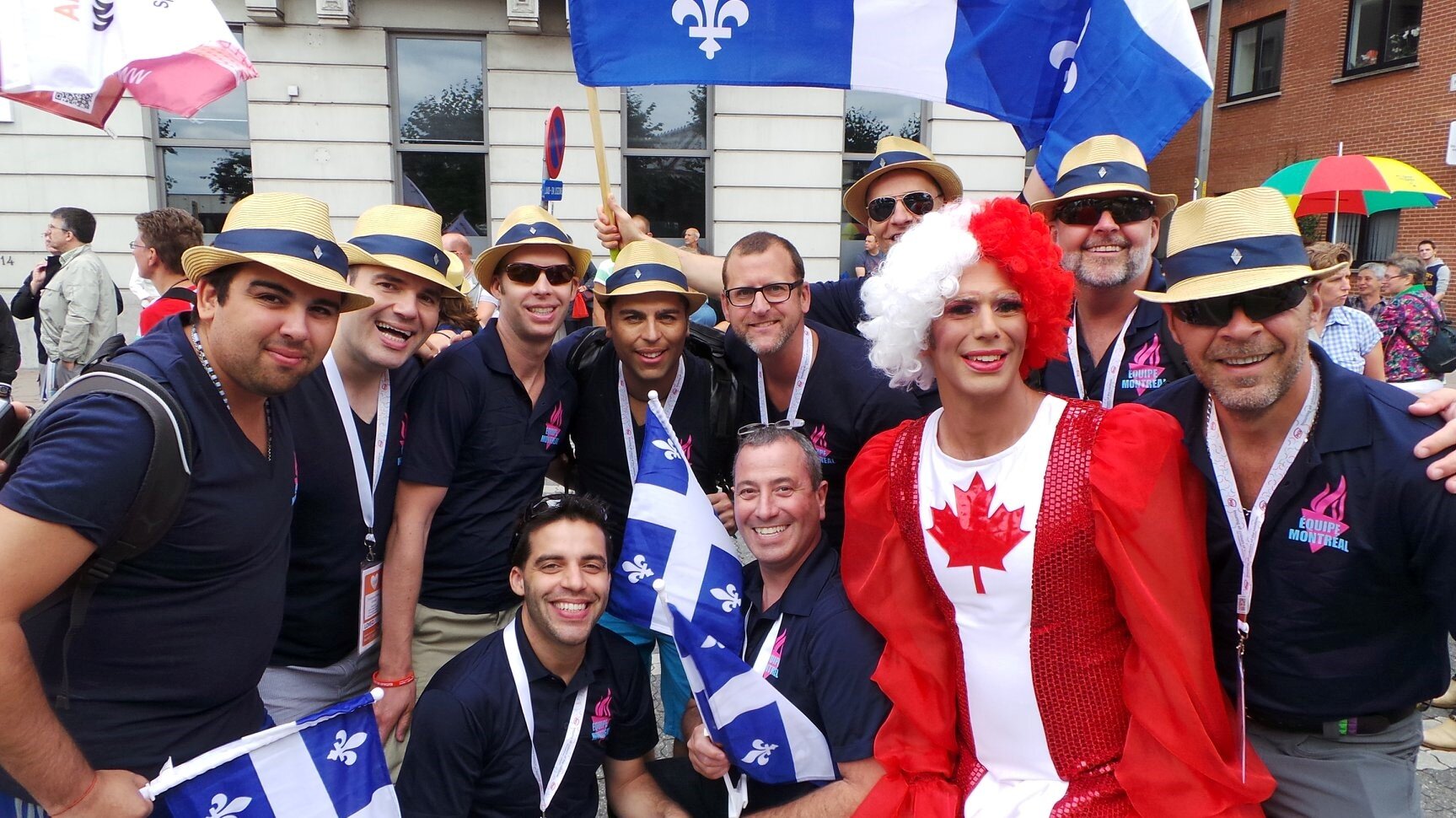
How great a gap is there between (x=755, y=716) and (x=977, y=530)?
0.93 metres

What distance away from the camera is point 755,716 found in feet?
8.96

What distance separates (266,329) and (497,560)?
4.22 feet

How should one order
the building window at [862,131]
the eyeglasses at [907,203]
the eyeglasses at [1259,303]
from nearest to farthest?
the eyeglasses at [1259,303], the eyeglasses at [907,203], the building window at [862,131]

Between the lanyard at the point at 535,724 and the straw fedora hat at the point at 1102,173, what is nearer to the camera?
the lanyard at the point at 535,724

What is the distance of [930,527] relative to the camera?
7.95 ft

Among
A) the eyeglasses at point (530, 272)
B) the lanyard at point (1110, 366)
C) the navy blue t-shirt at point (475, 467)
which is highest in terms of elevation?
the eyeglasses at point (530, 272)

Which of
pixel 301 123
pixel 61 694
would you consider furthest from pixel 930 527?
pixel 301 123

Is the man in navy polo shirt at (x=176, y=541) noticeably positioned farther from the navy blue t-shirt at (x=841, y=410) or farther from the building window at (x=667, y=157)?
the building window at (x=667, y=157)

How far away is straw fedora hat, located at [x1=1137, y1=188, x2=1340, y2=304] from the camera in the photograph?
213 cm

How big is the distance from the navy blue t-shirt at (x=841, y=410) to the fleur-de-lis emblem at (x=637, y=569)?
71 cm

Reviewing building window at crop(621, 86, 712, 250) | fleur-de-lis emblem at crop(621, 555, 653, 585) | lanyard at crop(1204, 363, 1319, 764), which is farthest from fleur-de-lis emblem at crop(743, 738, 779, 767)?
building window at crop(621, 86, 712, 250)

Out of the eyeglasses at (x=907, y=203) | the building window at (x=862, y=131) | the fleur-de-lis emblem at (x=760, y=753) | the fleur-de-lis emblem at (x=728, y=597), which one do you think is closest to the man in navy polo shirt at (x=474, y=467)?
the fleur-de-lis emblem at (x=728, y=597)

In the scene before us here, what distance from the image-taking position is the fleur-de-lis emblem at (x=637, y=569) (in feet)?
10.6

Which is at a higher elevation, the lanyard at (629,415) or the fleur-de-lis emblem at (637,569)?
the lanyard at (629,415)
